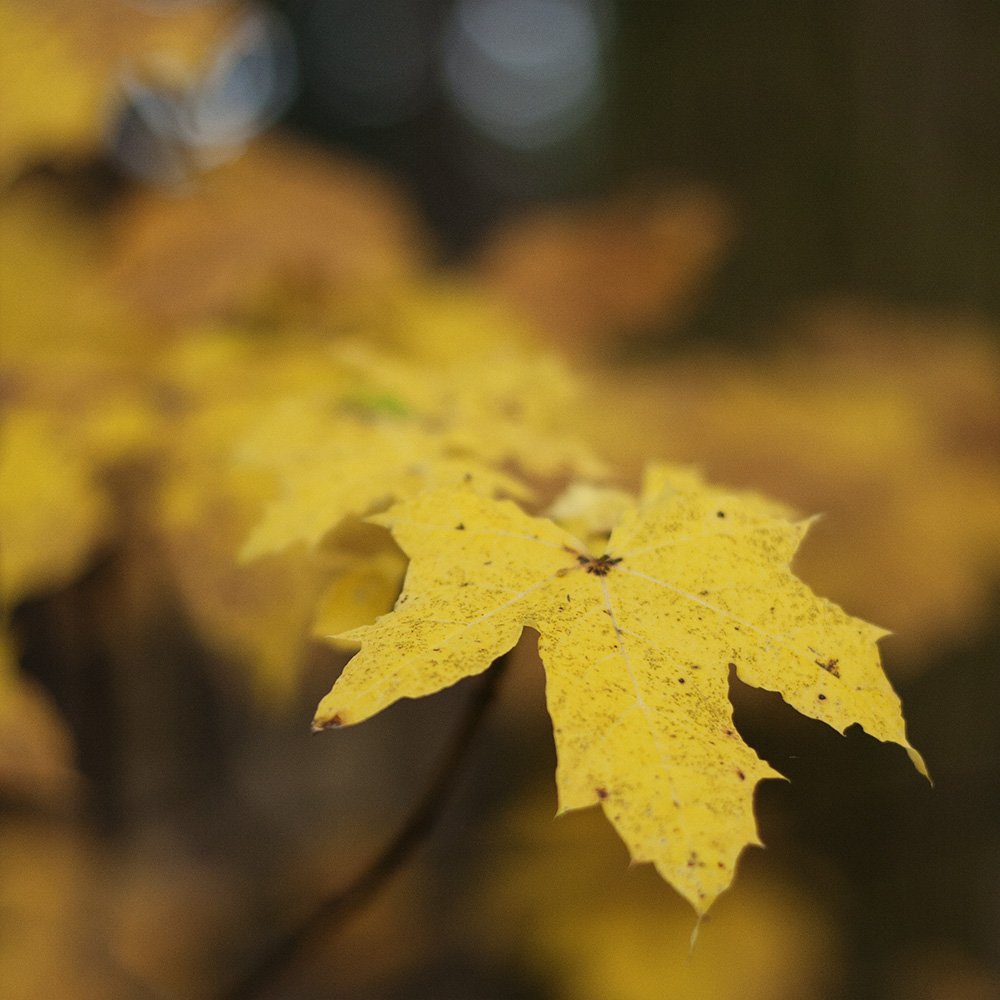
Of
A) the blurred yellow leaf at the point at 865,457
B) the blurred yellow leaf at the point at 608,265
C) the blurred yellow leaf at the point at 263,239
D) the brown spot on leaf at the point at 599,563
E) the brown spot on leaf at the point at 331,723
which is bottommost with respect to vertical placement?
the blurred yellow leaf at the point at 865,457

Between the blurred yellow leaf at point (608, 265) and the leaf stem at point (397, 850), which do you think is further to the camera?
the blurred yellow leaf at point (608, 265)

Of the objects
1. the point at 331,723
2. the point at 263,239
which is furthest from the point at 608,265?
the point at 331,723

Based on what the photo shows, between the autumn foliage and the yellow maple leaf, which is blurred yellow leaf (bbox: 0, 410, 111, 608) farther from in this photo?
the yellow maple leaf

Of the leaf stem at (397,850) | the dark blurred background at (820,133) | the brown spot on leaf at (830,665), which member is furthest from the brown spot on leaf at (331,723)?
the dark blurred background at (820,133)

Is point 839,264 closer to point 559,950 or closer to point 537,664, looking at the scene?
point 537,664

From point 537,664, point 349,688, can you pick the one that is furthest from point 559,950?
point 349,688

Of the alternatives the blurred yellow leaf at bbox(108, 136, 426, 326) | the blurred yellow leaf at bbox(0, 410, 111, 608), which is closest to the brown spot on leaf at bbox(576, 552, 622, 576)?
the blurred yellow leaf at bbox(0, 410, 111, 608)

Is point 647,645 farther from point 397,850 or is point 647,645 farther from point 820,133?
point 820,133

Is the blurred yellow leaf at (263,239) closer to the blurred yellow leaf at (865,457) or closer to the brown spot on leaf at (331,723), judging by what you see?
the blurred yellow leaf at (865,457)
